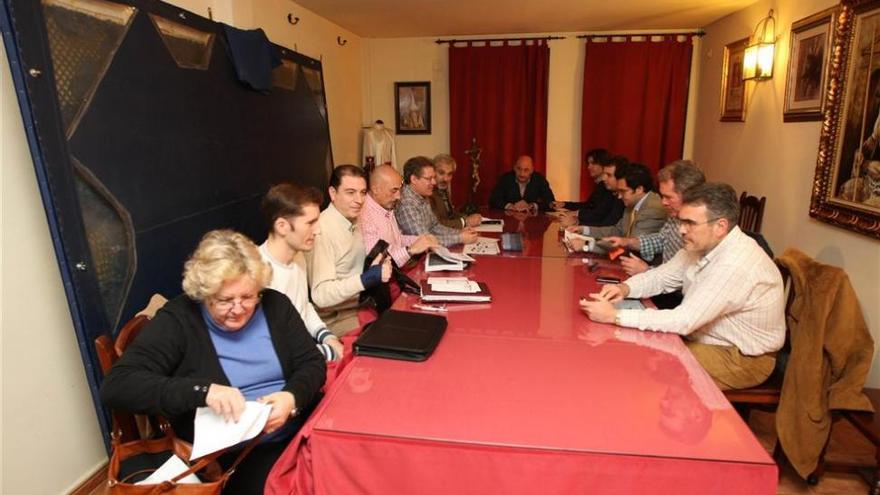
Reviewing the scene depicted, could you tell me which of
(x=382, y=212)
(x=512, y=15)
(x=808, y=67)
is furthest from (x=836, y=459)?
(x=512, y=15)

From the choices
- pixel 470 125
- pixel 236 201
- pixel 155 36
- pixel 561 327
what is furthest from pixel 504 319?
pixel 470 125

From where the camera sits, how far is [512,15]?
439 centimetres

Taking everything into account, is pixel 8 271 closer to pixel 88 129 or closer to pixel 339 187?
pixel 88 129

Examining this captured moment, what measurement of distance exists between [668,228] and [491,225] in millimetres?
1292

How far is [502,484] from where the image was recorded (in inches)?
43.4

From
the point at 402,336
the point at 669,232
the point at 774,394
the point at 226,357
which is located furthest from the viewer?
the point at 669,232

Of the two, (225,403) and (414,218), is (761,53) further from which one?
(225,403)

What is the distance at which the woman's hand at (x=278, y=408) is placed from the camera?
1252mm

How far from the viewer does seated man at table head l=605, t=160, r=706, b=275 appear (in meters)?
2.39

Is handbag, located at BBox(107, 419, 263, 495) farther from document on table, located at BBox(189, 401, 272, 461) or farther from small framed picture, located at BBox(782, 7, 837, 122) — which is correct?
small framed picture, located at BBox(782, 7, 837, 122)

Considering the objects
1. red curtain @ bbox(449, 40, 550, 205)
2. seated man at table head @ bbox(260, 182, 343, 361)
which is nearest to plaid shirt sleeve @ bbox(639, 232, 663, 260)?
seated man at table head @ bbox(260, 182, 343, 361)

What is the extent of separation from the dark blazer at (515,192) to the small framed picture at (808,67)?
6.34ft

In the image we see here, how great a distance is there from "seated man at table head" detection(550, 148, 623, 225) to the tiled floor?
181 centimetres

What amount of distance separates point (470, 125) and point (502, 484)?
4.71 m
